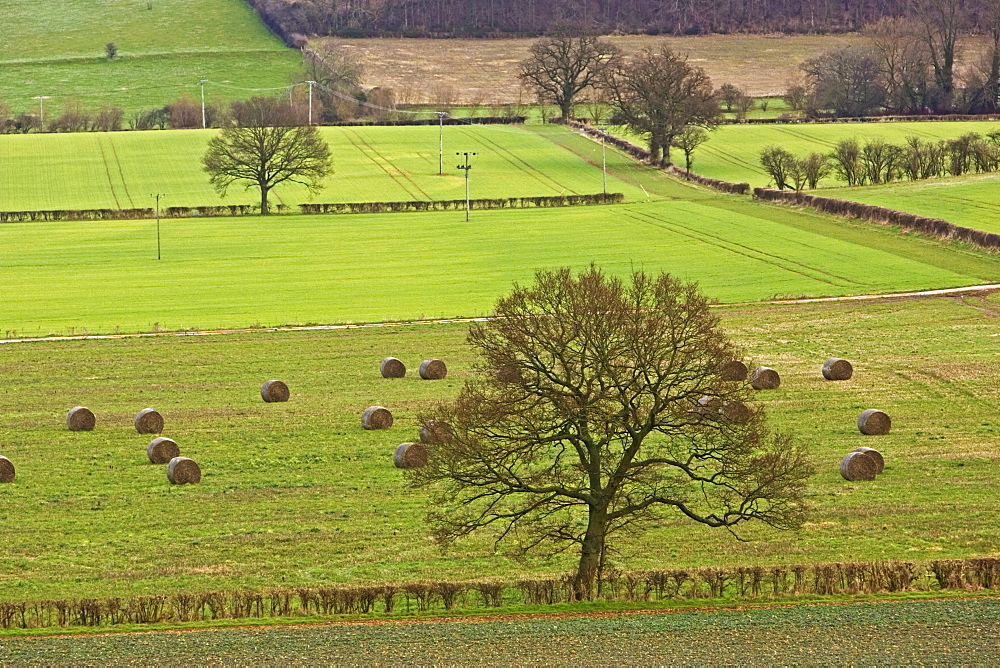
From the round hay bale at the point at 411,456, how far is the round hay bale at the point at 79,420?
11.3m

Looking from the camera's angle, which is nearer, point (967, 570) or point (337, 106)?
point (967, 570)

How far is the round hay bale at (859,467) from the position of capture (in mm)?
39406

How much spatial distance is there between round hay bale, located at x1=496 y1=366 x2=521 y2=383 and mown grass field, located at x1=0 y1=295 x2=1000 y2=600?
14.3 ft

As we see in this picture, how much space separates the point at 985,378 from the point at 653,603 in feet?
90.0

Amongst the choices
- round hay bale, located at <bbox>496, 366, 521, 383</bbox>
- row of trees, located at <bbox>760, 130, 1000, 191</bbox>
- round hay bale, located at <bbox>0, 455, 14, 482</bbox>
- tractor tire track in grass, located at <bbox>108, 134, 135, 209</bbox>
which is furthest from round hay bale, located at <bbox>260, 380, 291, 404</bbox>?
row of trees, located at <bbox>760, 130, 1000, 191</bbox>

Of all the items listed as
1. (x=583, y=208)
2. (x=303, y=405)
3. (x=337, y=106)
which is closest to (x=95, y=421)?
(x=303, y=405)

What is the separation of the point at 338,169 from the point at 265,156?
1774 cm

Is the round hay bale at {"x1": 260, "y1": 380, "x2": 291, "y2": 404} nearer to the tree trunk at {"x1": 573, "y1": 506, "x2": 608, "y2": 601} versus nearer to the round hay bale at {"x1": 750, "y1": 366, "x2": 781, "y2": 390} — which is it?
the round hay bale at {"x1": 750, "y1": 366, "x2": 781, "y2": 390}

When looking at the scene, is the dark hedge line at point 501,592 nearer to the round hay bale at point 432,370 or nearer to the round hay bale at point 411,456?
the round hay bale at point 411,456

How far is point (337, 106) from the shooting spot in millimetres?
174875

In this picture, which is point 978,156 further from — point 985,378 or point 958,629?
point 958,629

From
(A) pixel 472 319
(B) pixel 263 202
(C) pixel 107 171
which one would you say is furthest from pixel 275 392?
(C) pixel 107 171

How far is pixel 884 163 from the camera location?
123312 millimetres

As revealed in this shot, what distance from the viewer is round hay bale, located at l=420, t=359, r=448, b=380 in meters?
54.8
